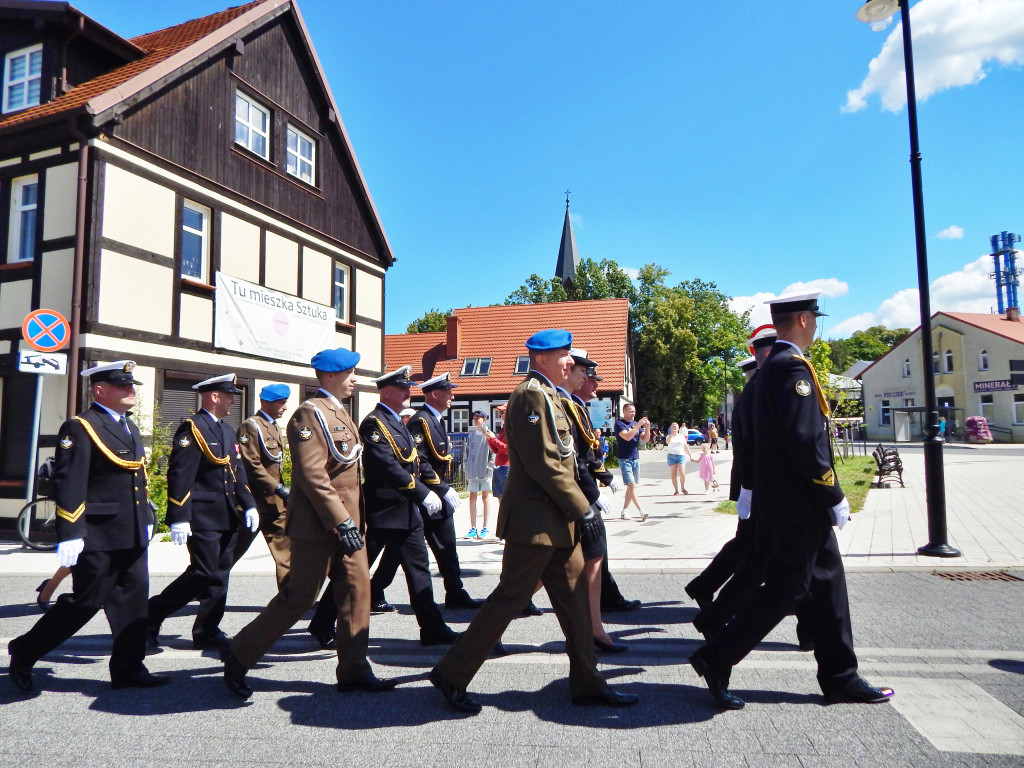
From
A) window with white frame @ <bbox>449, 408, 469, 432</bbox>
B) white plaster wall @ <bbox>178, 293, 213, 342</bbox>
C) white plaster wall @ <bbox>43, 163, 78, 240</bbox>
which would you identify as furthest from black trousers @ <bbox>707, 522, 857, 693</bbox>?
window with white frame @ <bbox>449, 408, 469, 432</bbox>

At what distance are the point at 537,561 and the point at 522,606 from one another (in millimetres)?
251

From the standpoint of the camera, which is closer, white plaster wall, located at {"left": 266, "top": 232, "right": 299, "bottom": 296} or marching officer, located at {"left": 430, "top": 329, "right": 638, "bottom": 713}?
marching officer, located at {"left": 430, "top": 329, "right": 638, "bottom": 713}

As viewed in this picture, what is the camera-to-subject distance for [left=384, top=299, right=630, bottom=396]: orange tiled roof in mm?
38438

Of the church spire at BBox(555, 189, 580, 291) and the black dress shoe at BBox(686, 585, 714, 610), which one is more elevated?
the church spire at BBox(555, 189, 580, 291)

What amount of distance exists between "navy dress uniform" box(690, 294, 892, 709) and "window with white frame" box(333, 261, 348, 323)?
1562 cm

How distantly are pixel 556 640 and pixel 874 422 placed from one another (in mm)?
58870

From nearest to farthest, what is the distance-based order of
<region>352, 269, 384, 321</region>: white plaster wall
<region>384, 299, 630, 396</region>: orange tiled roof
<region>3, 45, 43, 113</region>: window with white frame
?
<region>3, 45, 43, 113</region>: window with white frame
<region>352, 269, 384, 321</region>: white plaster wall
<region>384, 299, 630, 396</region>: orange tiled roof

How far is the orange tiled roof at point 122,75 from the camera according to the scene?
39.8ft

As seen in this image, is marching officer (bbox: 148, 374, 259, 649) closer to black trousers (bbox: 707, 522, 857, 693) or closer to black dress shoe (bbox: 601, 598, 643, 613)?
black dress shoe (bbox: 601, 598, 643, 613)

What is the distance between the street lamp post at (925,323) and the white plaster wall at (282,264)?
11626 mm

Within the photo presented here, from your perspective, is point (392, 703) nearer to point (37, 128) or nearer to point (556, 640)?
point (556, 640)

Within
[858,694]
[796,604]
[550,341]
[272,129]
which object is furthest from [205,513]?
[272,129]

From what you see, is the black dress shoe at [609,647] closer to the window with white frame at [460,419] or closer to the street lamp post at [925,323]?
the street lamp post at [925,323]

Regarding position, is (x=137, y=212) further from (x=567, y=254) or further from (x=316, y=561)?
(x=567, y=254)
